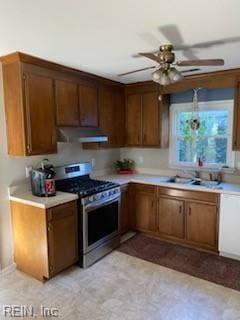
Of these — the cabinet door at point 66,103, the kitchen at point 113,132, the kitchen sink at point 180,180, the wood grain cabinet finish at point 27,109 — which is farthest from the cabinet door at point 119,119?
the wood grain cabinet finish at point 27,109

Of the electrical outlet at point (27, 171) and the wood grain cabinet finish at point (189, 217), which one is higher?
the electrical outlet at point (27, 171)

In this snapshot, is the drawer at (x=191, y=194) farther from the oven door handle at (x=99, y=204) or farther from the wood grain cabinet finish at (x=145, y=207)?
the oven door handle at (x=99, y=204)

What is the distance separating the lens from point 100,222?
10.7 ft

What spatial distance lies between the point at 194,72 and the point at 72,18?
210 cm

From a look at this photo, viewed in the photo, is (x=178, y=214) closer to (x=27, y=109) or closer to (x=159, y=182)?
(x=159, y=182)

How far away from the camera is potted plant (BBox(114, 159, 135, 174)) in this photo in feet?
14.6

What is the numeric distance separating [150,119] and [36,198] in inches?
A: 86.2

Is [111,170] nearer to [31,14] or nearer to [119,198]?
[119,198]

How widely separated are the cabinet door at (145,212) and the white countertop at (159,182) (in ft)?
0.77

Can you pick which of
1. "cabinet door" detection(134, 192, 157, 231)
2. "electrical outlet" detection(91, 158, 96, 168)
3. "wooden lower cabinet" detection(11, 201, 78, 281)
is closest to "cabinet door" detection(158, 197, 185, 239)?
"cabinet door" detection(134, 192, 157, 231)

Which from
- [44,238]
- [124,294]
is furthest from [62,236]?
[124,294]

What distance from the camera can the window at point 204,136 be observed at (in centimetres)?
370

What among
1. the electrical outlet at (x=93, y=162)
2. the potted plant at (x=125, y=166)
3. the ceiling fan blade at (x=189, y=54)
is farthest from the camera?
the potted plant at (x=125, y=166)

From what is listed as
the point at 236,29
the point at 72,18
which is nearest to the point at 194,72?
the point at 236,29
